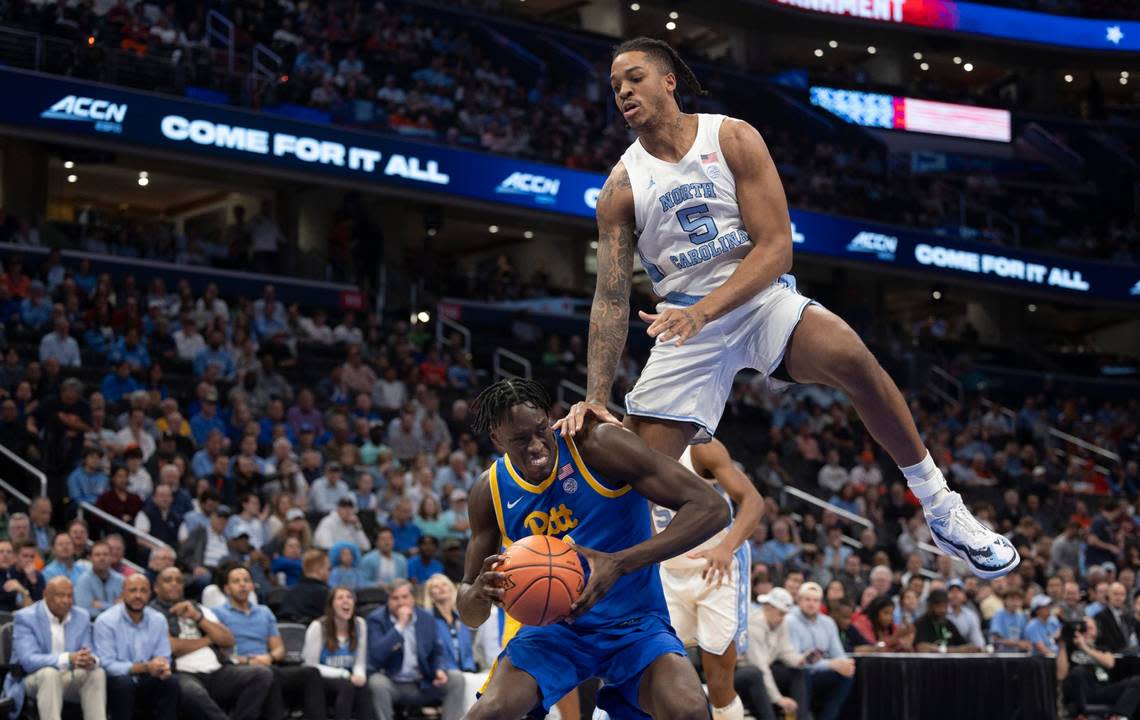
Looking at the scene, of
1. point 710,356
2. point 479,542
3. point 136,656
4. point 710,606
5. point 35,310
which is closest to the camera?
point 479,542

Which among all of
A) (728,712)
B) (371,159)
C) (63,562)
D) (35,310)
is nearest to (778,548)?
(63,562)

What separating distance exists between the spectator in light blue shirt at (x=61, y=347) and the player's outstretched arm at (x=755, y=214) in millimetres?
12189

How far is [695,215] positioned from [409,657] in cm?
676

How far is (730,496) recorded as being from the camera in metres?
7.98

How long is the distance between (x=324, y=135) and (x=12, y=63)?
4.69 meters

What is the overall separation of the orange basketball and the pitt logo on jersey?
1.17ft

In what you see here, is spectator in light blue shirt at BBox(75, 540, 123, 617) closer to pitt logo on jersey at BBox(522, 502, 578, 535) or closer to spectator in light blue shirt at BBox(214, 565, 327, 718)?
spectator in light blue shirt at BBox(214, 565, 327, 718)

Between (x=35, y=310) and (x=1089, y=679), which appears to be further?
(x=35, y=310)

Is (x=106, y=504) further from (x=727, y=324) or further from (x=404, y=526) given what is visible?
(x=727, y=324)

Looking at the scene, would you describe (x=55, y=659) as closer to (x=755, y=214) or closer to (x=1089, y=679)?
(x=755, y=214)

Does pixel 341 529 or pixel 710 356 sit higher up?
pixel 710 356

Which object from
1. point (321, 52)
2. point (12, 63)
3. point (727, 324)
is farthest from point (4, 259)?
point (727, 324)

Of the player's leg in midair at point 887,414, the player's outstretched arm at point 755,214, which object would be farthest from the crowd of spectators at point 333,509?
the player's outstretched arm at point 755,214

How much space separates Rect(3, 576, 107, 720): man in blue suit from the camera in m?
9.85
